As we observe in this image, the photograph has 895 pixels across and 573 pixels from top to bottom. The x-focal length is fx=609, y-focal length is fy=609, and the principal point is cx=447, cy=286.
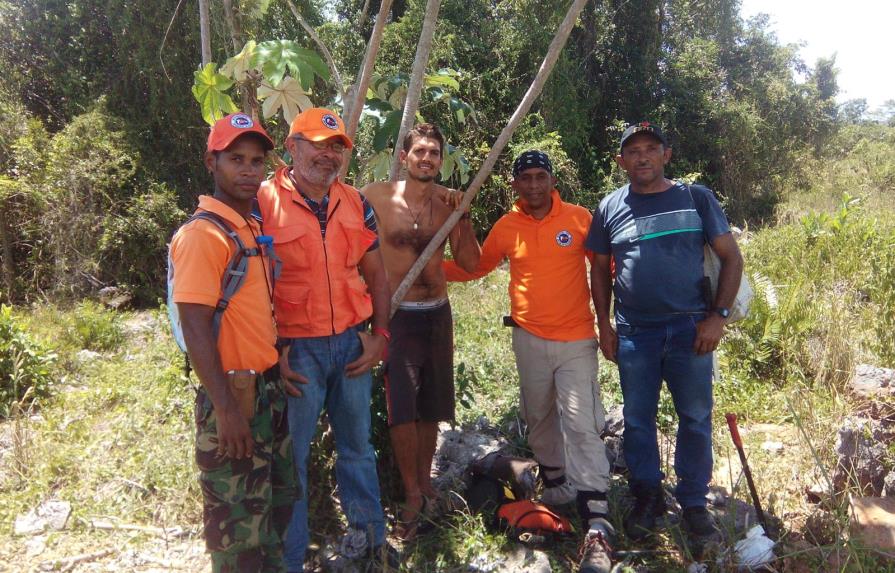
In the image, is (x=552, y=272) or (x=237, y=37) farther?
(x=237, y=37)

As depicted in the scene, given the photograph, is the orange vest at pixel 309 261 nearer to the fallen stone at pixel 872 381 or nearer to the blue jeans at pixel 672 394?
the blue jeans at pixel 672 394

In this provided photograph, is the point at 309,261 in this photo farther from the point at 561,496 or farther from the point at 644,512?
the point at 644,512

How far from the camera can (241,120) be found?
6.89 ft

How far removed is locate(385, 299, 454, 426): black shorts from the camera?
118 inches

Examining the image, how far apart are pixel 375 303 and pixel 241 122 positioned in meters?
0.91

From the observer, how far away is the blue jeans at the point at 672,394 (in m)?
2.75

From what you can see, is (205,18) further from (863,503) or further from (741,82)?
(741,82)

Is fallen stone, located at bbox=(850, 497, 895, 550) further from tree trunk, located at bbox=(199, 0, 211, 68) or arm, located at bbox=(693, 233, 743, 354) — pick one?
tree trunk, located at bbox=(199, 0, 211, 68)

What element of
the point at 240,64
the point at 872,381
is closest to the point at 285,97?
the point at 240,64

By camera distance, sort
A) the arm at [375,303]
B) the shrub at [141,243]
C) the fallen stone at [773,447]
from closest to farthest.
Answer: the arm at [375,303], the fallen stone at [773,447], the shrub at [141,243]

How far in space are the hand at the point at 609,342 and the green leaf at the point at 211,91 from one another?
229 cm

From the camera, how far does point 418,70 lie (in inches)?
119

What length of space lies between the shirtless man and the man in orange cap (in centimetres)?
88

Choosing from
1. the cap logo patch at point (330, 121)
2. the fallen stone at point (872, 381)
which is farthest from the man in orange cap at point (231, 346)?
the fallen stone at point (872, 381)
